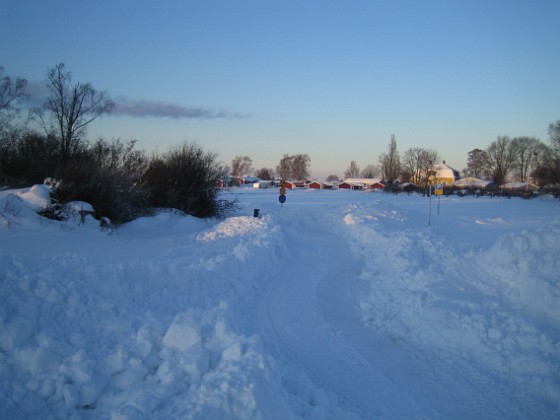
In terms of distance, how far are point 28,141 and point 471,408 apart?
2250 cm

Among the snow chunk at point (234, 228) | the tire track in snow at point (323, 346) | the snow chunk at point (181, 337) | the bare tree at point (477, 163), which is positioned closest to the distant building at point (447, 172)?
the bare tree at point (477, 163)

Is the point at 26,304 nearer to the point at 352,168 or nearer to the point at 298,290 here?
the point at 298,290

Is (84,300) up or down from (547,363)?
up

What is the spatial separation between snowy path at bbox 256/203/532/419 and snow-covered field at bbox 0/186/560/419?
3 centimetres

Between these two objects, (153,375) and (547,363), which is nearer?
(153,375)

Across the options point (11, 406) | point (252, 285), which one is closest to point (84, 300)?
point (11, 406)

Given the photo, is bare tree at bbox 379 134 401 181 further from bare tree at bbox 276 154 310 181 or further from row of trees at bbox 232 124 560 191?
bare tree at bbox 276 154 310 181

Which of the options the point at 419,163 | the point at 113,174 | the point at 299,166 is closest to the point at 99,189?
the point at 113,174

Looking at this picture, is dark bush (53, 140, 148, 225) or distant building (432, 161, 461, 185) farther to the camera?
distant building (432, 161, 461, 185)

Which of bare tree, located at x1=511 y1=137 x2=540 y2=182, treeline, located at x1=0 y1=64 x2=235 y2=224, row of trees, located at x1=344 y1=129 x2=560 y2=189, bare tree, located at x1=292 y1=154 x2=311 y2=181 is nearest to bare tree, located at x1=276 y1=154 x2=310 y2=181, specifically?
bare tree, located at x1=292 y1=154 x2=311 y2=181

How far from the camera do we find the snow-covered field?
14.9 ft

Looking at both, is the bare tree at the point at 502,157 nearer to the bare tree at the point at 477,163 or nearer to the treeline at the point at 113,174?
the bare tree at the point at 477,163

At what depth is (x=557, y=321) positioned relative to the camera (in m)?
7.37

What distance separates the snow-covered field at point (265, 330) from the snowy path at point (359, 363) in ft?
0.08
